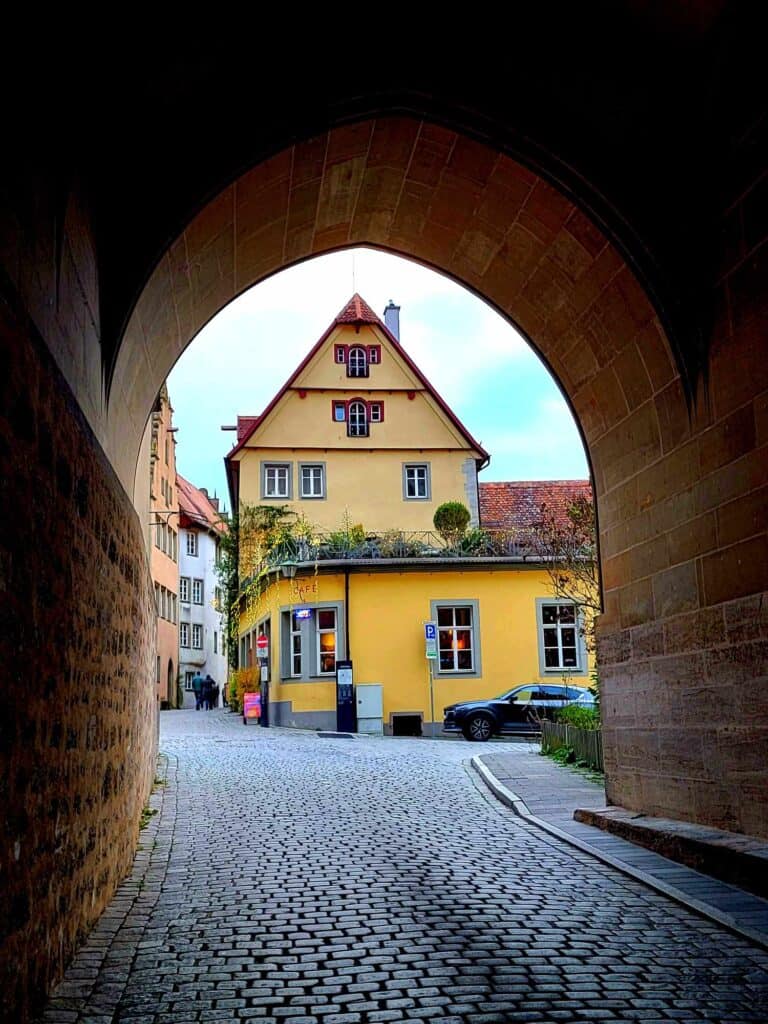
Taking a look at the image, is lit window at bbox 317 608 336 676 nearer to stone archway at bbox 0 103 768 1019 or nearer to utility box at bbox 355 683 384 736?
utility box at bbox 355 683 384 736

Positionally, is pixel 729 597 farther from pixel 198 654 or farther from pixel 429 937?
pixel 198 654

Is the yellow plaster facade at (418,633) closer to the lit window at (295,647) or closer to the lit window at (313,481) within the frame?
the lit window at (295,647)

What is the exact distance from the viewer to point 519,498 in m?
34.3

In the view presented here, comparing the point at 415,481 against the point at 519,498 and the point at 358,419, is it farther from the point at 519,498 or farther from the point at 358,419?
the point at 519,498

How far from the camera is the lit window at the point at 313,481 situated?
101 ft

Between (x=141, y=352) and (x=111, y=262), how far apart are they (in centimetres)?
102

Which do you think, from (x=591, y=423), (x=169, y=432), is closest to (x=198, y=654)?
(x=169, y=432)

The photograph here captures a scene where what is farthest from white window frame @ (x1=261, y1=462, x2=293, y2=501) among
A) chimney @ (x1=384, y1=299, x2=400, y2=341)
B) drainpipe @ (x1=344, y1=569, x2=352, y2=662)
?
chimney @ (x1=384, y1=299, x2=400, y2=341)

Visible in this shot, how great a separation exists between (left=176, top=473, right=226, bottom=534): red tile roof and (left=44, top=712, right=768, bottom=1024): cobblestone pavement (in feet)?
113

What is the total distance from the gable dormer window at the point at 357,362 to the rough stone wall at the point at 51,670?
82.9 feet

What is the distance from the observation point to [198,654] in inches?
1999

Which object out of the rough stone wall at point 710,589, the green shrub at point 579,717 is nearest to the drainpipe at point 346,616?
the green shrub at point 579,717

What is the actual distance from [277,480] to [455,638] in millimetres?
8949

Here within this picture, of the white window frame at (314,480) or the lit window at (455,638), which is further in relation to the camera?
the white window frame at (314,480)
